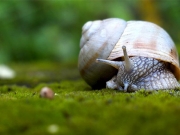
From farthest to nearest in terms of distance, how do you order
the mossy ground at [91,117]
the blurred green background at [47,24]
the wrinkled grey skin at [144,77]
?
the blurred green background at [47,24]
the wrinkled grey skin at [144,77]
the mossy ground at [91,117]

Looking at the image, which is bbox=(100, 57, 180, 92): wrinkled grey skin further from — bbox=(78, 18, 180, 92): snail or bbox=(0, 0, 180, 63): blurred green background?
bbox=(0, 0, 180, 63): blurred green background

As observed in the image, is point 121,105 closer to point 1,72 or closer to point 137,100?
point 137,100

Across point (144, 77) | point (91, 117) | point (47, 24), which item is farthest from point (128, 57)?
point (47, 24)

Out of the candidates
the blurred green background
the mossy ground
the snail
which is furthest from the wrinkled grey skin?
the blurred green background

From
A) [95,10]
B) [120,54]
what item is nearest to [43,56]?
[95,10]

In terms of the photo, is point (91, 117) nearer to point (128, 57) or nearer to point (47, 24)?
point (128, 57)

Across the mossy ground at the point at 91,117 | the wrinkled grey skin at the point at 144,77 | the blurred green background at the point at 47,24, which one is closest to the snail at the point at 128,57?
the wrinkled grey skin at the point at 144,77

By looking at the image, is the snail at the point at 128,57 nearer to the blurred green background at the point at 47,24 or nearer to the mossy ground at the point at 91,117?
the mossy ground at the point at 91,117

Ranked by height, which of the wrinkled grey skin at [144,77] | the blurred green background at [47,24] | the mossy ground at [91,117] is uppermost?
the mossy ground at [91,117]
